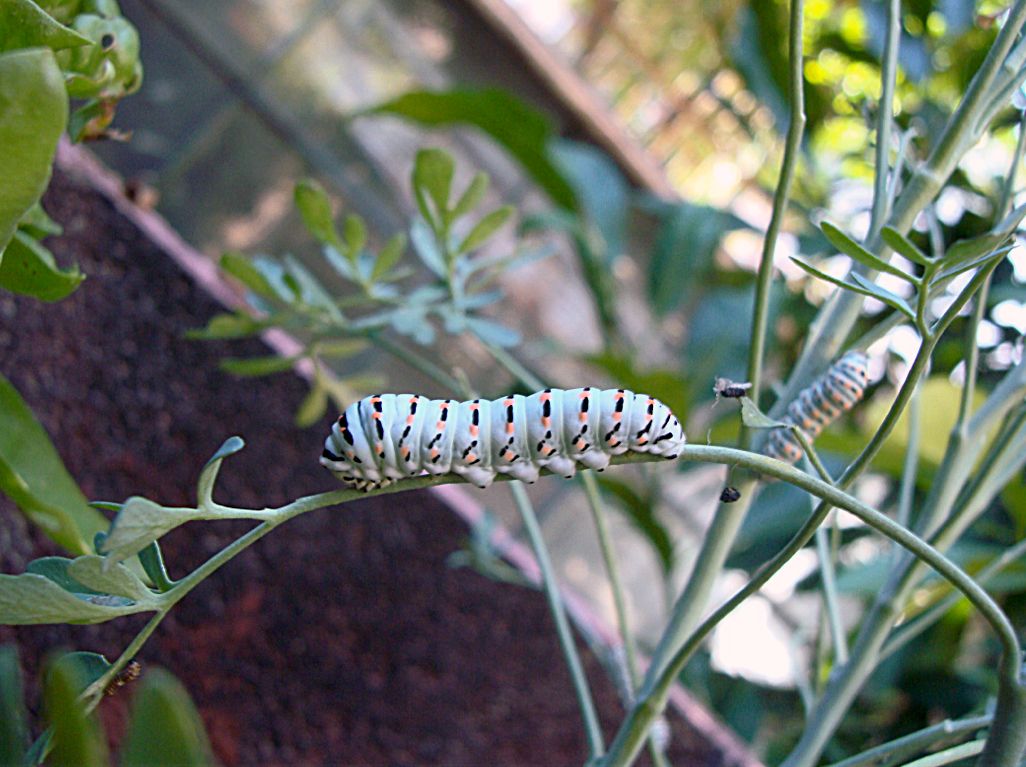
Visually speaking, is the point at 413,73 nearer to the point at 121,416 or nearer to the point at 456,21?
the point at 456,21

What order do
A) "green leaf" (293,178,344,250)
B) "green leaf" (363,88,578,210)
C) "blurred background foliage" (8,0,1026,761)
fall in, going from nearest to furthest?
"green leaf" (293,178,344,250) → "blurred background foliage" (8,0,1026,761) → "green leaf" (363,88,578,210)

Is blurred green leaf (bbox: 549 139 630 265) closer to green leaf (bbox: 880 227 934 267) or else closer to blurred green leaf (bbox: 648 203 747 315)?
blurred green leaf (bbox: 648 203 747 315)

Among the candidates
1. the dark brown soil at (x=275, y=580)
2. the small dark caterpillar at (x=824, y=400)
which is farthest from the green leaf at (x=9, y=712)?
the dark brown soil at (x=275, y=580)

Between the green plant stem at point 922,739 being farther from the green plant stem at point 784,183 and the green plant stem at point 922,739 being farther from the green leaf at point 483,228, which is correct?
the green leaf at point 483,228

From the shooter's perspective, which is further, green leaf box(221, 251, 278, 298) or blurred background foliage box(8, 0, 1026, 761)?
blurred background foliage box(8, 0, 1026, 761)

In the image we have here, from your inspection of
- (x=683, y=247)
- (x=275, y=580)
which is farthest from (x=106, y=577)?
(x=683, y=247)

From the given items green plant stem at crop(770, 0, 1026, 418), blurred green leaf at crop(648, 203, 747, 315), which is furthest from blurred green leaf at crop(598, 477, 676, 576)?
green plant stem at crop(770, 0, 1026, 418)
